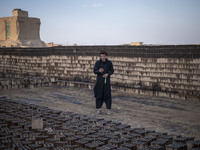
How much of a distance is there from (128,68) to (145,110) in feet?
14.5

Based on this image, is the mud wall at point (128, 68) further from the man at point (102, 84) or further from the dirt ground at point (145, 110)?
the man at point (102, 84)

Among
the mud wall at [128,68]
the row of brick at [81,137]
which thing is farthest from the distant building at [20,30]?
the row of brick at [81,137]

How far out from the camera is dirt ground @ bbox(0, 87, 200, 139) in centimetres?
712

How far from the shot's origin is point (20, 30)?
45.1 meters

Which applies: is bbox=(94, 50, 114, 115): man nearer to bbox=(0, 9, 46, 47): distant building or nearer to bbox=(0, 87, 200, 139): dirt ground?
bbox=(0, 87, 200, 139): dirt ground

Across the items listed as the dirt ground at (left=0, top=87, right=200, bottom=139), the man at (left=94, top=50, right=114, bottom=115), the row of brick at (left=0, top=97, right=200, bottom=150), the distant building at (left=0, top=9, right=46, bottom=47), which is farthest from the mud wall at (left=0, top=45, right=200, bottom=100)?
the distant building at (left=0, top=9, right=46, bottom=47)

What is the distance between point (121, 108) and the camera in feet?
31.4

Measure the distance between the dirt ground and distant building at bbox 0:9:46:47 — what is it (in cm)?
3502

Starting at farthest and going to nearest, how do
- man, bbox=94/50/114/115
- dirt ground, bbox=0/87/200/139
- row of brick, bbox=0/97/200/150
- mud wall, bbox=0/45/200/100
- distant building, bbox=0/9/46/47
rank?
distant building, bbox=0/9/46/47 → mud wall, bbox=0/45/200/100 → man, bbox=94/50/114/115 → dirt ground, bbox=0/87/200/139 → row of brick, bbox=0/97/200/150

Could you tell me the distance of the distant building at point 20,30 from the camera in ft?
147

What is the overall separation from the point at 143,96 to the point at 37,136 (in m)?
7.73

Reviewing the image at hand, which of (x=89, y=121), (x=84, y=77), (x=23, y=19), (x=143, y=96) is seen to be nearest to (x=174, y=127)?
(x=89, y=121)

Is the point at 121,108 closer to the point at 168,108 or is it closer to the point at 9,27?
the point at 168,108

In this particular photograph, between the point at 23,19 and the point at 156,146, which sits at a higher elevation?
the point at 23,19
